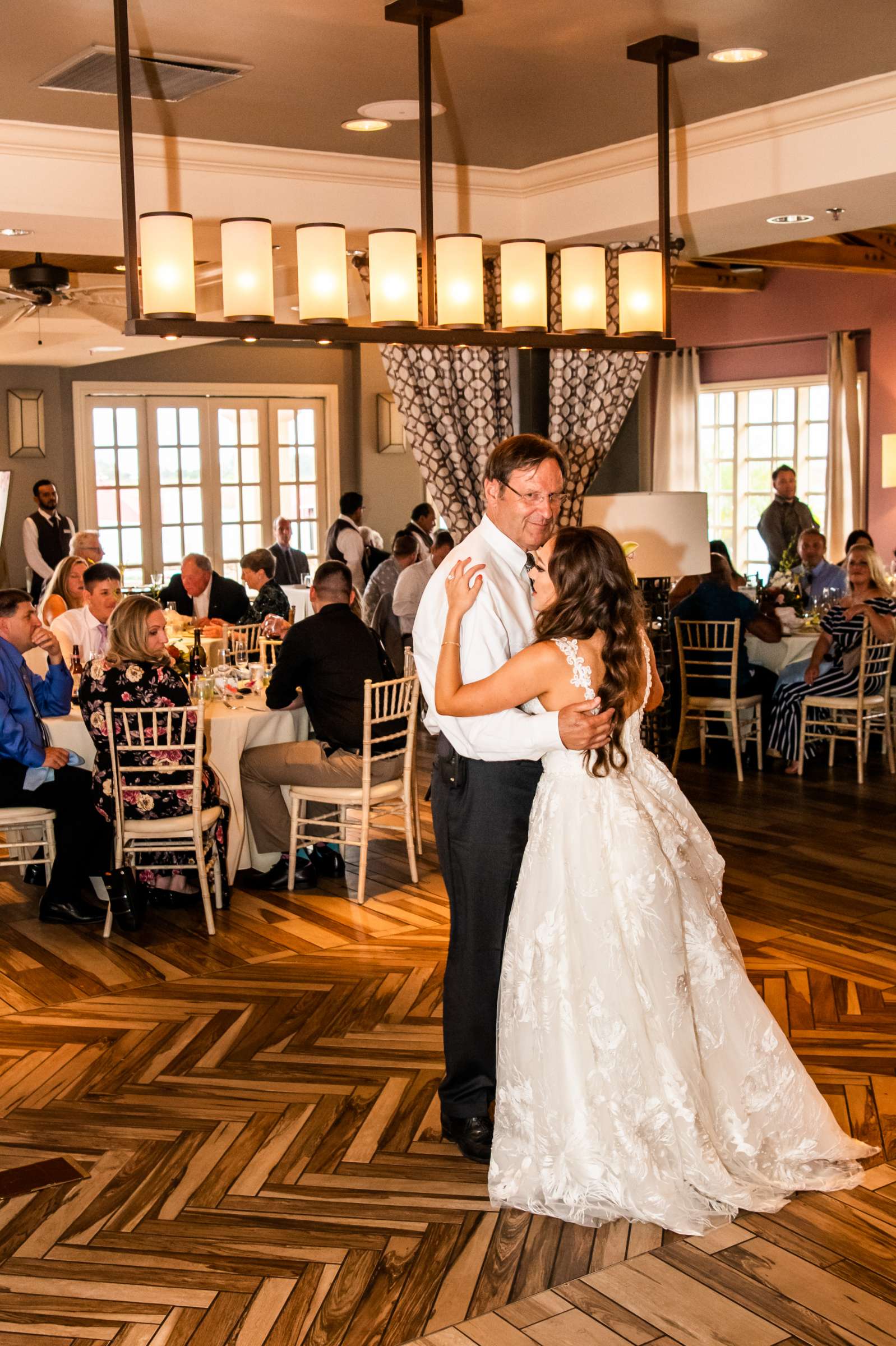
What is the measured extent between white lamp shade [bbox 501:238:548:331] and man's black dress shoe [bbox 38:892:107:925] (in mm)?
3050

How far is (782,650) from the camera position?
870cm

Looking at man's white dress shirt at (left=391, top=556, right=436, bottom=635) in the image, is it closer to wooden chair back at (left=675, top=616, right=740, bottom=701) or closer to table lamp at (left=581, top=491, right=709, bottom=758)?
wooden chair back at (left=675, top=616, right=740, bottom=701)

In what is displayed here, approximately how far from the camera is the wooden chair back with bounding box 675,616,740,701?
8328mm

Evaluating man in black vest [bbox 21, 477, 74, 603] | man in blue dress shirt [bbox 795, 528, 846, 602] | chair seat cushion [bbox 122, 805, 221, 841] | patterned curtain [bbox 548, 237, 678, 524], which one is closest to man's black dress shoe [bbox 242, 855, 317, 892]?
chair seat cushion [bbox 122, 805, 221, 841]

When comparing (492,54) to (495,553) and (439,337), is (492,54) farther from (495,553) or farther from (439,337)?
(495,553)

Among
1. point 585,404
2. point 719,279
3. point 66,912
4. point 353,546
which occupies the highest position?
point 719,279

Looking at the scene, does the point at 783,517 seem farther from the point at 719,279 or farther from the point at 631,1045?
the point at 631,1045

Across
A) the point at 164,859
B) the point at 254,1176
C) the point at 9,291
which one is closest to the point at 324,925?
the point at 164,859

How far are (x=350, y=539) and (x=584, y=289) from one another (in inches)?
307

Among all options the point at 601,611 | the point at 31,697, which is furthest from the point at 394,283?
the point at 31,697

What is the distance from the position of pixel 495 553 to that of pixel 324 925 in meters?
2.61

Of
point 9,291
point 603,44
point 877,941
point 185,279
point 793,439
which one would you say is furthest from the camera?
point 793,439

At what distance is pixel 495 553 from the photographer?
355cm

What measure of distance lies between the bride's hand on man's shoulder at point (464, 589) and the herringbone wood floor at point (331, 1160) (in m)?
1.50
